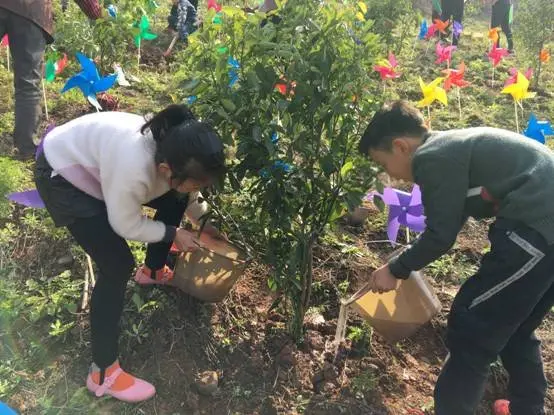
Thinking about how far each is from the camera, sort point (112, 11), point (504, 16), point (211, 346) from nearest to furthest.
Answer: point (211, 346)
point (112, 11)
point (504, 16)

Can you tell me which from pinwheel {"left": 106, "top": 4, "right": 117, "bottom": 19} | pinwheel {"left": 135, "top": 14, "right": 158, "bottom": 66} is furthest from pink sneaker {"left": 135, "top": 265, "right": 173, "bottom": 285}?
pinwheel {"left": 106, "top": 4, "right": 117, "bottom": 19}

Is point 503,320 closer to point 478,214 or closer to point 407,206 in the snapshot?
point 478,214

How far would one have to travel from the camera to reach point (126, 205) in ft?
5.77

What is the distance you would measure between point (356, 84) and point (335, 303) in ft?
3.65

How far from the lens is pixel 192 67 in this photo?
6.10ft

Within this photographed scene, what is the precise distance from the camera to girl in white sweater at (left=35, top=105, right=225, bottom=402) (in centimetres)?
170

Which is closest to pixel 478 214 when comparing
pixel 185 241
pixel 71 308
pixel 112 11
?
pixel 185 241

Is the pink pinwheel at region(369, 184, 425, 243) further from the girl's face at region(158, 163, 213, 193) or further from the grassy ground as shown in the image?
the girl's face at region(158, 163, 213, 193)

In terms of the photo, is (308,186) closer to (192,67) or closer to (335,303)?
(192,67)

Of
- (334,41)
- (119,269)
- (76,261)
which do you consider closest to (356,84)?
(334,41)

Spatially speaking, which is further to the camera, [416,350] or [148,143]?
[416,350]

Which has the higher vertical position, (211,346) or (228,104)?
(228,104)

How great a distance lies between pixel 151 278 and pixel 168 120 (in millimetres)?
912

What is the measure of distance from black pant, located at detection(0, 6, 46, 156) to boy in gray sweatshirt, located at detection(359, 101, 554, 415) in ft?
6.93
